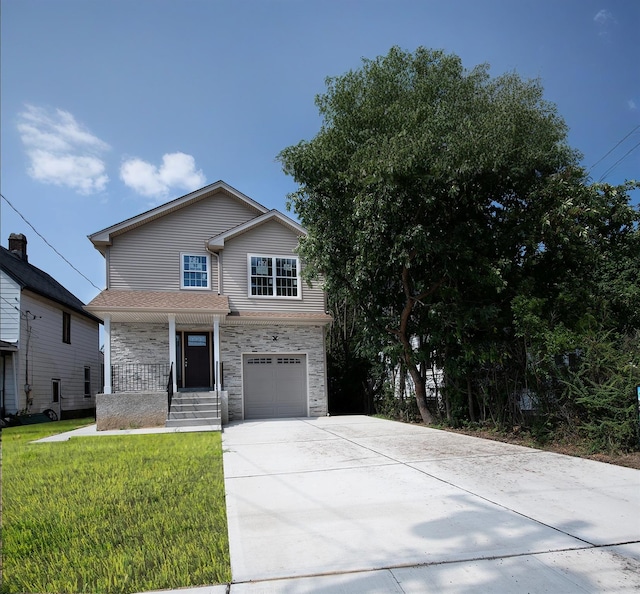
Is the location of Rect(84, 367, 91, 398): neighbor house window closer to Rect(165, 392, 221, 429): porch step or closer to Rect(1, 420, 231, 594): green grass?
Rect(165, 392, 221, 429): porch step

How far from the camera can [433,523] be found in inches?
163

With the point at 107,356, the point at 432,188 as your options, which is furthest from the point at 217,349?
the point at 432,188

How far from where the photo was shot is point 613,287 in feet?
46.4

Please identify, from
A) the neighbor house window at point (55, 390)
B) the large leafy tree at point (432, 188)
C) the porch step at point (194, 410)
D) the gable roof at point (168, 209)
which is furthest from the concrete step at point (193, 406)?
the neighbor house window at point (55, 390)

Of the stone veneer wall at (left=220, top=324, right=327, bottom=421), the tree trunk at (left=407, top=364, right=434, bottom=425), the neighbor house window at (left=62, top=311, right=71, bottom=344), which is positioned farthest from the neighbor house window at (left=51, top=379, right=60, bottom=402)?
the tree trunk at (left=407, top=364, right=434, bottom=425)

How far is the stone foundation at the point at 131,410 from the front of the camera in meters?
13.1

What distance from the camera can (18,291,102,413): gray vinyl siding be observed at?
17.3 meters

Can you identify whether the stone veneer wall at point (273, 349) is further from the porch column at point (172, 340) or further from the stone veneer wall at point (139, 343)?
the stone veneer wall at point (139, 343)

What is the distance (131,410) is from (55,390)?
27.2 ft

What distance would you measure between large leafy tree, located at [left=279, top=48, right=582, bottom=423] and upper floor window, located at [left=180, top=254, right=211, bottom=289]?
15.2 ft

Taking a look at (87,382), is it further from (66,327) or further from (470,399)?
(470,399)

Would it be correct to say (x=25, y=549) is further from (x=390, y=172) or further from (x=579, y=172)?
(x=579, y=172)

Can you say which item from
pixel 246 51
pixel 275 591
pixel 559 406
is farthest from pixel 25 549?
pixel 246 51

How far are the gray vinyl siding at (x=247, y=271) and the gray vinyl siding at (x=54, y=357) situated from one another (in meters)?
7.80
